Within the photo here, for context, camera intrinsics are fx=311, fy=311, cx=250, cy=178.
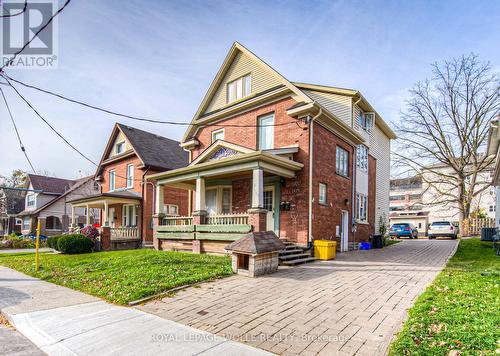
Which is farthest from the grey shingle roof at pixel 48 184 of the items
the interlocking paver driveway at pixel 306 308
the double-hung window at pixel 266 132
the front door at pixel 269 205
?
the interlocking paver driveway at pixel 306 308

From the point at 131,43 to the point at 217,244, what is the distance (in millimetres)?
8121

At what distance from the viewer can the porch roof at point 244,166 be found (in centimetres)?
1142

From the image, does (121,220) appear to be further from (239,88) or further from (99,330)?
(99,330)

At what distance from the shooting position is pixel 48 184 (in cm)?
3812

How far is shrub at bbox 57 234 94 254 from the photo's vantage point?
15.7 m

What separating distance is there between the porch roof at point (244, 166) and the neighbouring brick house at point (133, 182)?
6.57 m

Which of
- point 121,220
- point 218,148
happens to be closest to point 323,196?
point 218,148

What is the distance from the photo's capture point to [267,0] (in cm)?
983

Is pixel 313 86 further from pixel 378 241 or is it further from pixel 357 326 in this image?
pixel 357 326

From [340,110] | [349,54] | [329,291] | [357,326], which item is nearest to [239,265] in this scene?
[329,291]

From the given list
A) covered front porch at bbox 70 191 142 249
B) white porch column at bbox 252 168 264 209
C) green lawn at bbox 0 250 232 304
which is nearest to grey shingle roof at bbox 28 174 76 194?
covered front porch at bbox 70 191 142 249

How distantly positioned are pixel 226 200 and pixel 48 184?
1266 inches

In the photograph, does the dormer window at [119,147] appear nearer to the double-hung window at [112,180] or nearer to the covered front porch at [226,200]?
the double-hung window at [112,180]

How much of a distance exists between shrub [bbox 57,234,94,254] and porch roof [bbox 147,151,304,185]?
6.24m
